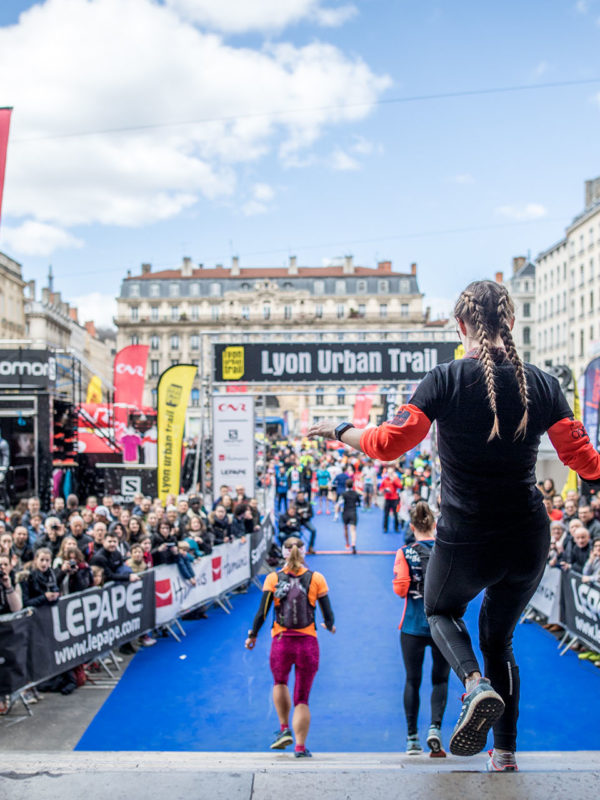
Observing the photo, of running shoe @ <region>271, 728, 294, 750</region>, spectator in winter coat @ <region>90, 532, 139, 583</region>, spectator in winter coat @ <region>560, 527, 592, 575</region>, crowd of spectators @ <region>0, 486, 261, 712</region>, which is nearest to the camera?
running shoe @ <region>271, 728, 294, 750</region>

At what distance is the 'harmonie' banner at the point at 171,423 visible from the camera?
51.9 feet

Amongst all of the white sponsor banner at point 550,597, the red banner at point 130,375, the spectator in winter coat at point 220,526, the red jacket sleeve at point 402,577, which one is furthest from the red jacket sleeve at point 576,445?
the red banner at point 130,375

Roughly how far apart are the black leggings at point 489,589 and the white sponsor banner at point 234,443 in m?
14.0

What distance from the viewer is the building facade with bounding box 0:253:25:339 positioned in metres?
52.9

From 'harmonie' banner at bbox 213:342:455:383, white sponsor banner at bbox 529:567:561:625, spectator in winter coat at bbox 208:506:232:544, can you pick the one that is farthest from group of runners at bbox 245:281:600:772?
'harmonie' banner at bbox 213:342:455:383

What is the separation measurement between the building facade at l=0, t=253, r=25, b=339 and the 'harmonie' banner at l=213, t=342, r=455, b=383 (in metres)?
41.8

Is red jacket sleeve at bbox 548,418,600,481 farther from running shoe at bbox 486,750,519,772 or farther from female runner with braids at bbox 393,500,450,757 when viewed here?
female runner with braids at bbox 393,500,450,757

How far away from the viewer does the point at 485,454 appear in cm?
232

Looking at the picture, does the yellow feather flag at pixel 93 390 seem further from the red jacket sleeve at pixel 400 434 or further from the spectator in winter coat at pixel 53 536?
the red jacket sleeve at pixel 400 434

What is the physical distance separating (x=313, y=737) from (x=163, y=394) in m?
→ 10.7

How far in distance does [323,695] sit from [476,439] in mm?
6247

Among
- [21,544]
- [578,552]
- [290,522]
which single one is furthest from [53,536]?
[578,552]

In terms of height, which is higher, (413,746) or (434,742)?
(434,742)

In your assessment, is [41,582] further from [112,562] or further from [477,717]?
[477,717]
